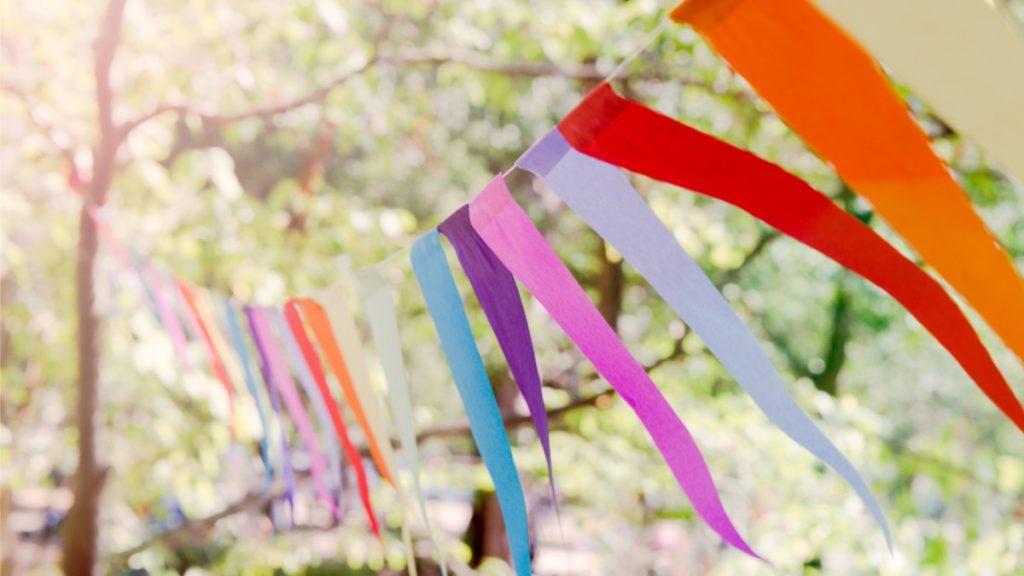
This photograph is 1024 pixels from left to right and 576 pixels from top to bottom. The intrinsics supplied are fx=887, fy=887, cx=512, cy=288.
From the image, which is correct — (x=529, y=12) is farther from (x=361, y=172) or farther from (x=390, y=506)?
(x=361, y=172)

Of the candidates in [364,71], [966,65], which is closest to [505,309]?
[966,65]

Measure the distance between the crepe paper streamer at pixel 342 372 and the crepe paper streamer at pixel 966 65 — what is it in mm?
623

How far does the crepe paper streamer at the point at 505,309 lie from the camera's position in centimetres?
56

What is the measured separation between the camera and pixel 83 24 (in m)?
1.89

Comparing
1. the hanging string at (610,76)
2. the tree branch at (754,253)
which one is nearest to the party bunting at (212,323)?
the hanging string at (610,76)

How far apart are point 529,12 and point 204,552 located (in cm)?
247

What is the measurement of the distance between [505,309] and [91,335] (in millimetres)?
1285

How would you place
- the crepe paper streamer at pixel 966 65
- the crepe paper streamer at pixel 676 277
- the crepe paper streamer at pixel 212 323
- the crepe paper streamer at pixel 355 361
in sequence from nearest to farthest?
1. the crepe paper streamer at pixel 966 65
2. the crepe paper streamer at pixel 676 277
3. the crepe paper streamer at pixel 355 361
4. the crepe paper streamer at pixel 212 323

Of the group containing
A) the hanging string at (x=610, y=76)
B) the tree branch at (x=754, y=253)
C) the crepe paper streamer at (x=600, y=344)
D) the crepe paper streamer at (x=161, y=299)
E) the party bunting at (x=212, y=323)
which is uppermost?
the tree branch at (x=754, y=253)

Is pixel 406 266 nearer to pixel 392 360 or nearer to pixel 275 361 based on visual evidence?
pixel 275 361

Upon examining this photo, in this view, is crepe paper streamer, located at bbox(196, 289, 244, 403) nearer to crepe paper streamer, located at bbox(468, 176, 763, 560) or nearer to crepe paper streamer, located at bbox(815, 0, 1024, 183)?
crepe paper streamer, located at bbox(468, 176, 763, 560)

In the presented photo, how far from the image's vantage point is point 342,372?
91 cm

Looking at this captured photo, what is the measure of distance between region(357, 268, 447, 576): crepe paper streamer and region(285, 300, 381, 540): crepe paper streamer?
0.19 m

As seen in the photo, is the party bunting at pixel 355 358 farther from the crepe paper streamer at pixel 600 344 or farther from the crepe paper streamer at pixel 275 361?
the crepe paper streamer at pixel 600 344
